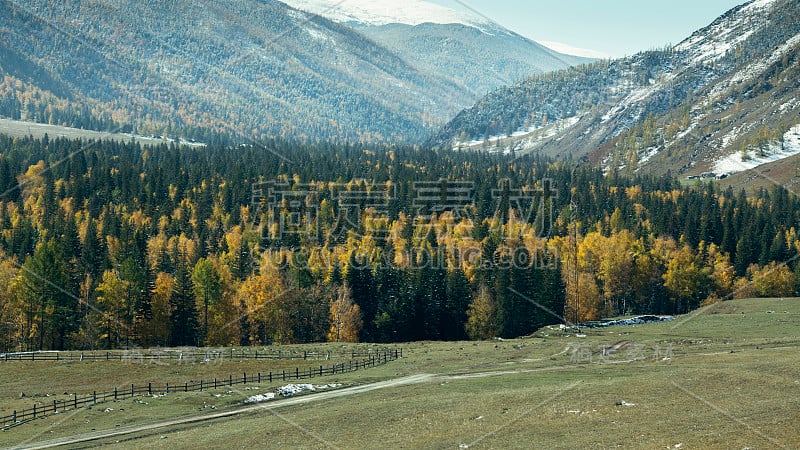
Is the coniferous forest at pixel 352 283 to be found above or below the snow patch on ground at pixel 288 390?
above

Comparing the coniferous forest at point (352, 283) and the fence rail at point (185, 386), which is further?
the coniferous forest at point (352, 283)

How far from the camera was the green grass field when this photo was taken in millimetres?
53031

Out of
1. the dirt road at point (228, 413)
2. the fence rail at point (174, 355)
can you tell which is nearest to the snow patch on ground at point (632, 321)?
the fence rail at point (174, 355)

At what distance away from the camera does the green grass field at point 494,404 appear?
53031mm

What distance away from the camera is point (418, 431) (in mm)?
57250

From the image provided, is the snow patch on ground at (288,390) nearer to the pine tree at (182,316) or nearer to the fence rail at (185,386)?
the fence rail at (185,386)

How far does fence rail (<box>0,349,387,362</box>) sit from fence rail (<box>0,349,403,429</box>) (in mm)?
6152

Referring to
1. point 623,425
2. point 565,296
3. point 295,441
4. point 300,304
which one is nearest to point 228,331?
point 300,304

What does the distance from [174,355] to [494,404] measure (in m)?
52.9

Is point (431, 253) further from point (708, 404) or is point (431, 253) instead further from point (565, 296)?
point (708, 404)

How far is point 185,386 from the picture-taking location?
7981 centimetres

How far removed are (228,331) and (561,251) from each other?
7094 cm

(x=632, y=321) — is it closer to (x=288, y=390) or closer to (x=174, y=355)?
(x=174, y=355)

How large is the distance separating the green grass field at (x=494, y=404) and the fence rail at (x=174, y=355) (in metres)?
4.33
